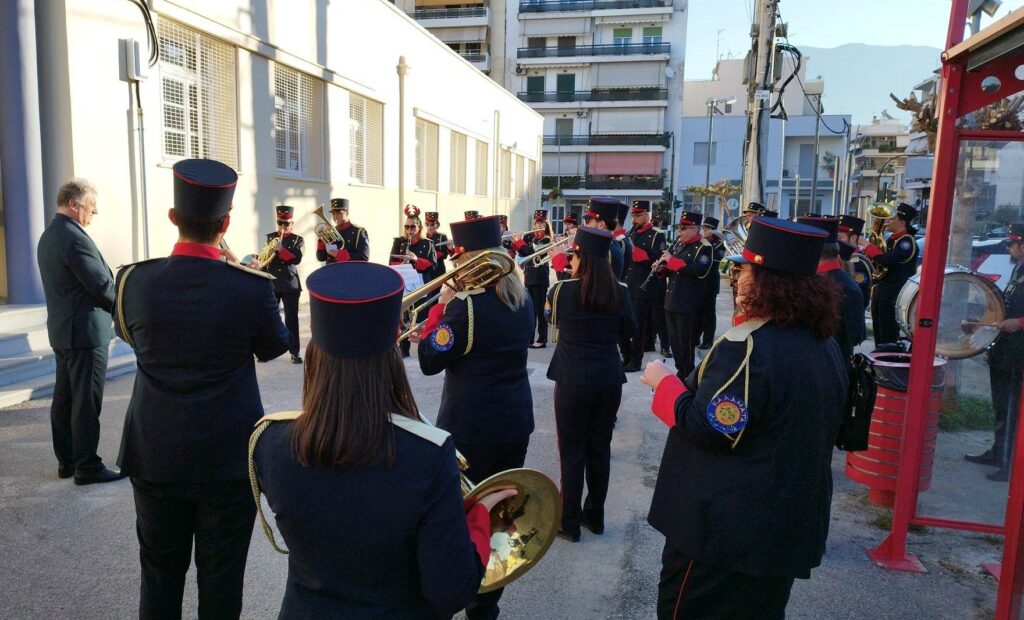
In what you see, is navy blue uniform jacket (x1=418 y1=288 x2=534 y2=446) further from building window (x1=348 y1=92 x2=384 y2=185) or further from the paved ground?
building window (x1=348 y1=92 x2=384 y2=185)

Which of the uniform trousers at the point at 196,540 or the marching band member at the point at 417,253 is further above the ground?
the marching band member at the point at 417,253

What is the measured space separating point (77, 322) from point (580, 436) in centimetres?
341

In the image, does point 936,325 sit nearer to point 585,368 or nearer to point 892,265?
point 585,368

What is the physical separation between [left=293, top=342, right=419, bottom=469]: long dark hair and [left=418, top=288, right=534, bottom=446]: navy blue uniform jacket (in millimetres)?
1683

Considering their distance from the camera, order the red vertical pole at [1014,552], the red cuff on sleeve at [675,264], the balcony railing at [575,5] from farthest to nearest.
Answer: the balcony railing at [575,5] < the red cuff on sleeve at [675,264] < the red vertical pole at [1014,552]

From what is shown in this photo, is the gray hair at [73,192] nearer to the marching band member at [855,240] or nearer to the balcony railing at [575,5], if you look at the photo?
the marching band member at [855,240]

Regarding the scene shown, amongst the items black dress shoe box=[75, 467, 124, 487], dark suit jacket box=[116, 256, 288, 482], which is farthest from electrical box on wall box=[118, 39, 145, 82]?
dark suit jacket box=[116, 256, 288, 482]

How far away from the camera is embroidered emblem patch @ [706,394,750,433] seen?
7.67 feet

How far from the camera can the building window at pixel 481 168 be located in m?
27.0

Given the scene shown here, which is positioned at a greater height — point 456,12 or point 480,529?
point 456,12

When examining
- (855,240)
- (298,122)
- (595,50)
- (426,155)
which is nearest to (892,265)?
(855,240)

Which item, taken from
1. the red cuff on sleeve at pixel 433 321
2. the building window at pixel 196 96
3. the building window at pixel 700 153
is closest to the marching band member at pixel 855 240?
the red cuff on sleeve at pixel 433 321

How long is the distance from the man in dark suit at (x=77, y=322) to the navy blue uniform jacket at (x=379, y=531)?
3651 mm

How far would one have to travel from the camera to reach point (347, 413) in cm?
163
